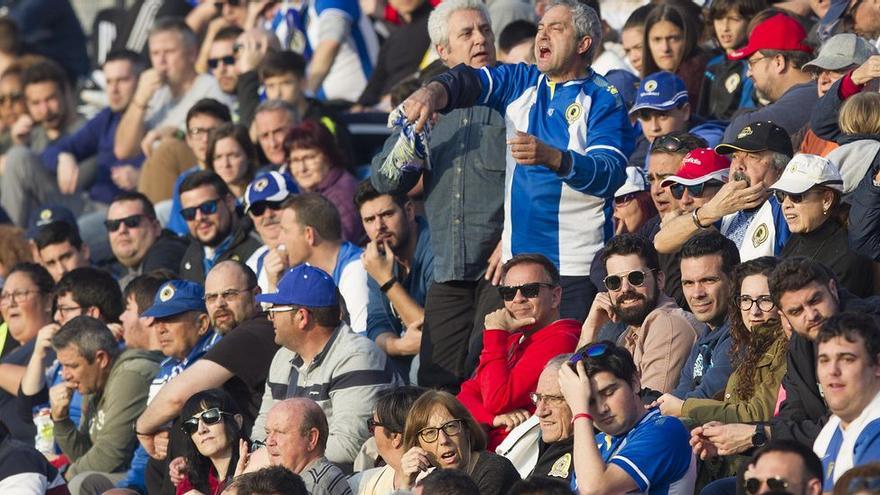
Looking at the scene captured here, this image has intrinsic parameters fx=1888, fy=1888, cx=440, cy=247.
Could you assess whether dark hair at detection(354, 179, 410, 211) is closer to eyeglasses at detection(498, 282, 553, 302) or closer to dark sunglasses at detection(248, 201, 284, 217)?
dark sunglasses at detection(248, 201, 284, 217)

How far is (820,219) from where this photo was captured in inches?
351

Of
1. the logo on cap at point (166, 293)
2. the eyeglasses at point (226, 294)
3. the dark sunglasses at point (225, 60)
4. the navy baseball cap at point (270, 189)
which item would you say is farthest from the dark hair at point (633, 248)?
the dark sunglasses at point (225, 60)

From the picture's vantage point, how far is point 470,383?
9.62 m

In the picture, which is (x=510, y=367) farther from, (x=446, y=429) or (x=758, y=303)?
(x=758, y=303)

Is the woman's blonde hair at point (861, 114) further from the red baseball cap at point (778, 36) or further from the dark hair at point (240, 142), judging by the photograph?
the dark hair at point (240, 142)

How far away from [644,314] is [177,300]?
10.8ft

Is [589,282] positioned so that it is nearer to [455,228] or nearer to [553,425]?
[455,228]

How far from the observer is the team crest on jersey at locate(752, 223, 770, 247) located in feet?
30.9

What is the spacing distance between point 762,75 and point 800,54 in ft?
0.84

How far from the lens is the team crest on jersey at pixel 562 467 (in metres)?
8.34

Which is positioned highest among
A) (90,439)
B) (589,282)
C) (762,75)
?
(762,75)

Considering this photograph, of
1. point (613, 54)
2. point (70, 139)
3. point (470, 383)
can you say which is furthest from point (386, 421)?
point (70, 139)

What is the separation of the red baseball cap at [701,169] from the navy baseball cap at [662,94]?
38.1 inches

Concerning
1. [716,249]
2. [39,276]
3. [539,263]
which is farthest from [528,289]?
[39,276]
